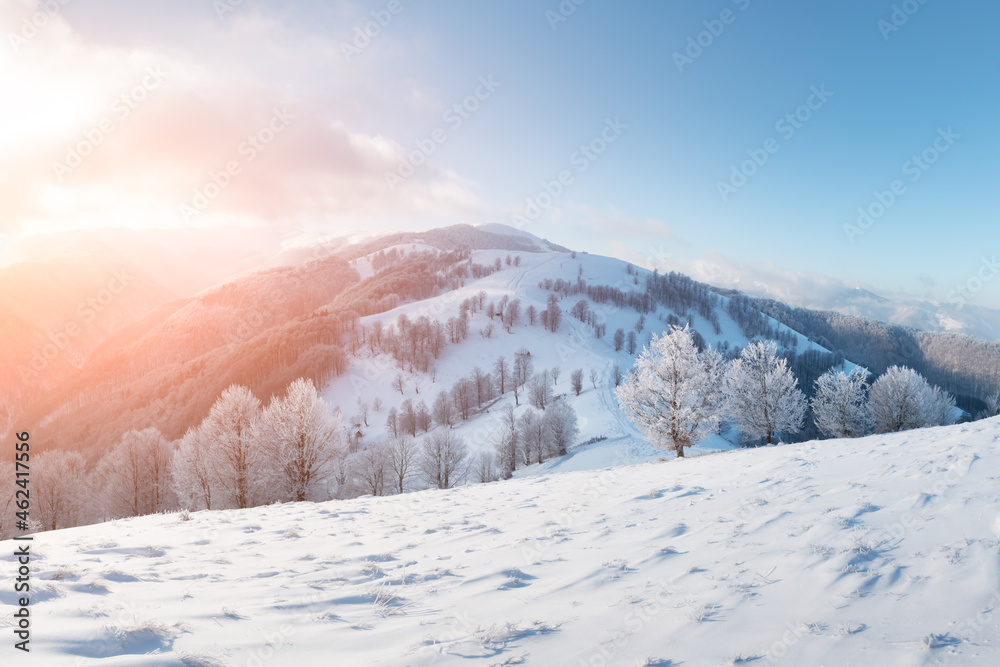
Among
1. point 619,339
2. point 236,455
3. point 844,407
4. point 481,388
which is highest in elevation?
point 619,339

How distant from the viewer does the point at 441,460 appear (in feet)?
191

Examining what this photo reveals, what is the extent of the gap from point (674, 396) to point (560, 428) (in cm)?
3938

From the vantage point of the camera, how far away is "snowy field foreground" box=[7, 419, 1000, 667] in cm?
452

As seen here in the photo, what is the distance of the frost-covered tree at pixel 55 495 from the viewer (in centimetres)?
5022

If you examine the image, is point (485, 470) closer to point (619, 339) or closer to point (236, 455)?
point (236, 455)

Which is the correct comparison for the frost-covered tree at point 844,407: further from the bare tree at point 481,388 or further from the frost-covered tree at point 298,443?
the bare tree at point 481,388

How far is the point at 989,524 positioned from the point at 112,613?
13.4 m

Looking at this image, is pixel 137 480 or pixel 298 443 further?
pixel 137 480

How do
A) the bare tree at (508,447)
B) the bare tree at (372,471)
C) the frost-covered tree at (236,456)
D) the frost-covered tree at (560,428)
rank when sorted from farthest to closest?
the bare tree at (508,447) → the frost-covered tree at (560,428) → the bare tree at (372,471) → the frost-covered tree at (236,456)

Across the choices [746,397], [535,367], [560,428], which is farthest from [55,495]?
[535,367]

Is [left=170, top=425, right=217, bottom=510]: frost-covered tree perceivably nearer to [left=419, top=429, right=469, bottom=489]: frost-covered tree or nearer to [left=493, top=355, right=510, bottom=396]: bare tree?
[left=419, top=429, right=469, bottom=489]: frost-covered tree

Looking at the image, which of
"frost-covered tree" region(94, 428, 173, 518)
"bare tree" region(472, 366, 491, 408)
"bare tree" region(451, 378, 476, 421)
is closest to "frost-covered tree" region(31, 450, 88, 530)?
"frost-covered tree" region(94, 428, 173, 518)

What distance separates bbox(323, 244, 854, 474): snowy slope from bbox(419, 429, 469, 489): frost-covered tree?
1104 centimetres

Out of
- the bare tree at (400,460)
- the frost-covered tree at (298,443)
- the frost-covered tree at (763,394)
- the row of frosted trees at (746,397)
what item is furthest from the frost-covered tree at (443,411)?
the frost-covered tree at (763,394)
